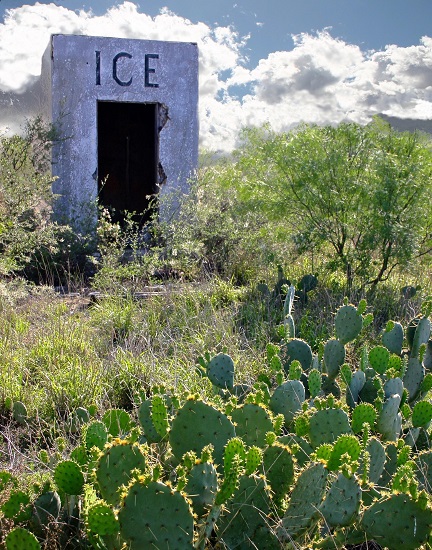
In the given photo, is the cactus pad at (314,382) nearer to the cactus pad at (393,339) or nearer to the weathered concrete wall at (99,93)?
the cactus pad at (393,339)

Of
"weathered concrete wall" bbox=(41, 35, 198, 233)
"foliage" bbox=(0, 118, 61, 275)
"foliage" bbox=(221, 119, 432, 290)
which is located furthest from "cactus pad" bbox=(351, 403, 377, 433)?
"weathered concrete wall" bbox=(41, 35, 198, 233)

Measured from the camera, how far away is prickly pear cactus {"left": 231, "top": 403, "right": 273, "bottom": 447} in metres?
2.61

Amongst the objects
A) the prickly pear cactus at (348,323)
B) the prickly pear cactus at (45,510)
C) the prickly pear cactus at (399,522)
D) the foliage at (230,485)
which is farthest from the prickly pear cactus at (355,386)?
the prickly pear cactus at (45,510)

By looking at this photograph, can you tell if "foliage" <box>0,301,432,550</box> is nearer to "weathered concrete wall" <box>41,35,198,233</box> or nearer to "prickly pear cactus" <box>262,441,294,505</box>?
"prickly pear cactus" <box>262,441,294,505</box>

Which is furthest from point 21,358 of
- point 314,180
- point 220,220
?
point 220,220

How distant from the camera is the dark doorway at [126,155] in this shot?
37.7 ft

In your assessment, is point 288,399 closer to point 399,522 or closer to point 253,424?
point 253,424

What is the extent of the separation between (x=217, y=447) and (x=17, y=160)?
276 inches

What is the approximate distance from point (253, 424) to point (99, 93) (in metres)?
6.93

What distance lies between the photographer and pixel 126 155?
11578 millimetres

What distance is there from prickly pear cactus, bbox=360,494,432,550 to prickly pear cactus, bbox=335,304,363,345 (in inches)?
71.2

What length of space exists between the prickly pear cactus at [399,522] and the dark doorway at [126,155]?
379 inches

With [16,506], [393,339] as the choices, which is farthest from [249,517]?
[393,339]

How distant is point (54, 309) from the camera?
19.4ft
